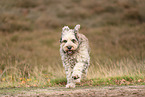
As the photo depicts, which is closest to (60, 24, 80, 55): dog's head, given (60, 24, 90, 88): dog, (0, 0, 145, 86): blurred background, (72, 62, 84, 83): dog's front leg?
(60, 24, 90, 88): dog

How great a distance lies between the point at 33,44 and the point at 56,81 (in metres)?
18.1

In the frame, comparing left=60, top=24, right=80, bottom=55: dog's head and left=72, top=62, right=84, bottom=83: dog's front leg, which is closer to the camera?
left=72, top=62, right=84, bottom=83: dog's front leg

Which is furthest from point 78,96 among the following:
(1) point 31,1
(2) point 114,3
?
(1) point 31,1

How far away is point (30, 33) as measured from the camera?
30672 millimetres

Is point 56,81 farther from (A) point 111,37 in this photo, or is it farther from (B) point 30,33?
(B) point 30,33

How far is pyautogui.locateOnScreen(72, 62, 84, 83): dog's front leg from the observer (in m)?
6.73

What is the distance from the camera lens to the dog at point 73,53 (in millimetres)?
6917

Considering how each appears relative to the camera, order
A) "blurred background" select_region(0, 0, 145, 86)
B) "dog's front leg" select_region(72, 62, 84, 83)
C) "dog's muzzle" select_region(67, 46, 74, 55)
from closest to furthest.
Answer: "dog's front leg" select_region(72, 62, 84, 83), "dog's muzzle" select_region(67, 46, 74, 55), "blurred background" select_region(0, 0, 145, 86)

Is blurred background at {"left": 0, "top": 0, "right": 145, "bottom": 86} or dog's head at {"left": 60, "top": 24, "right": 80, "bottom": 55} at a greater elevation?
blurred background at {"left": 0, "top": 0, "right": 145, "bottom": 86}

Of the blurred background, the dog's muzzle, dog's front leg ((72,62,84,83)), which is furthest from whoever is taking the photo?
the blurred background

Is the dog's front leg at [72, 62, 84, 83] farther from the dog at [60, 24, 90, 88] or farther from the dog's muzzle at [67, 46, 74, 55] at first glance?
the dog's muzzle at [67, 46, 74, 55]

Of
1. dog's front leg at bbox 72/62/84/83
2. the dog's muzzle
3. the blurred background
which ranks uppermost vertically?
the blurred background

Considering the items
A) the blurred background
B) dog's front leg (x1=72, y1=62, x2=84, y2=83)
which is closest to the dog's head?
dog's front leg (x1=72, y1=62, x2=84, y2=83)

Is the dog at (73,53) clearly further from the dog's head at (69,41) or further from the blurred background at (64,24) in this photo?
the blurred background at (64,24)
